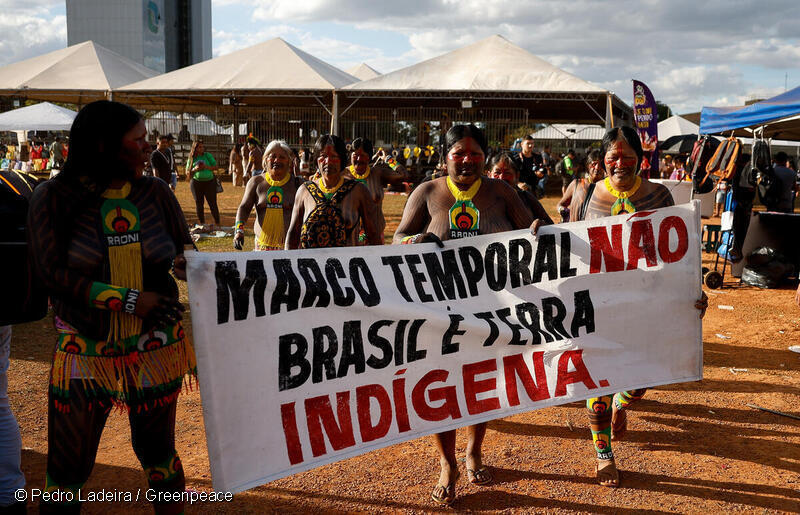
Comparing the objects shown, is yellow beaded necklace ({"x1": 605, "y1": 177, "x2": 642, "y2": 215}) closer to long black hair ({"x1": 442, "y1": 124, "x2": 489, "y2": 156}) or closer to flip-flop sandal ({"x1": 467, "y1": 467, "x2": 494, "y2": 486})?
long black hair ({"x1": 442, "y1": 124, "x2": 489, "y2": 156})

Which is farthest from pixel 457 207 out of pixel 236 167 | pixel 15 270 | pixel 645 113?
pixel 236 167

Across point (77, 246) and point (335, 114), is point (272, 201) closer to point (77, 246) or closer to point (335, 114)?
point (77, 246)

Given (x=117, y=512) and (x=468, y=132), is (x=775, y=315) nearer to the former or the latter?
(x=468, y=132)

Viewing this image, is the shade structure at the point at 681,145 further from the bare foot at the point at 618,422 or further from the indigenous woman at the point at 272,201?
the bare foot at the point at 618,422

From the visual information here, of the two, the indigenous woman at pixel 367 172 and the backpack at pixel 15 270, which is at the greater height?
the indigenous woman at pixel 367 172

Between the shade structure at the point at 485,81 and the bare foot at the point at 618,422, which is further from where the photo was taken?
the shade structure at the point at 485,81

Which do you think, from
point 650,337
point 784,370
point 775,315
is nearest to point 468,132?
point 650,337

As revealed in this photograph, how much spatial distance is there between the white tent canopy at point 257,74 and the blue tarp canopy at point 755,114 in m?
15.9

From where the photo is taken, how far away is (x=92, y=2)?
8712 centimetres

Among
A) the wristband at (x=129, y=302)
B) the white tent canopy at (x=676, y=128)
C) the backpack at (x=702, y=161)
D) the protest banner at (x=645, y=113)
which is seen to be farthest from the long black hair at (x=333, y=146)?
the white tent canopy at (x=676, y=128)

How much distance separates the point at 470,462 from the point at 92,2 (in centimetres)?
10052

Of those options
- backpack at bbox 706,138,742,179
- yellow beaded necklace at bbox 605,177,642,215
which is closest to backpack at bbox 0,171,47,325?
A: yellow beaded necklace at bbox 605,177,642,215

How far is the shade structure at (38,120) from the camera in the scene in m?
25.7

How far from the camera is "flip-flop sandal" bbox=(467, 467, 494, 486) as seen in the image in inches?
154
